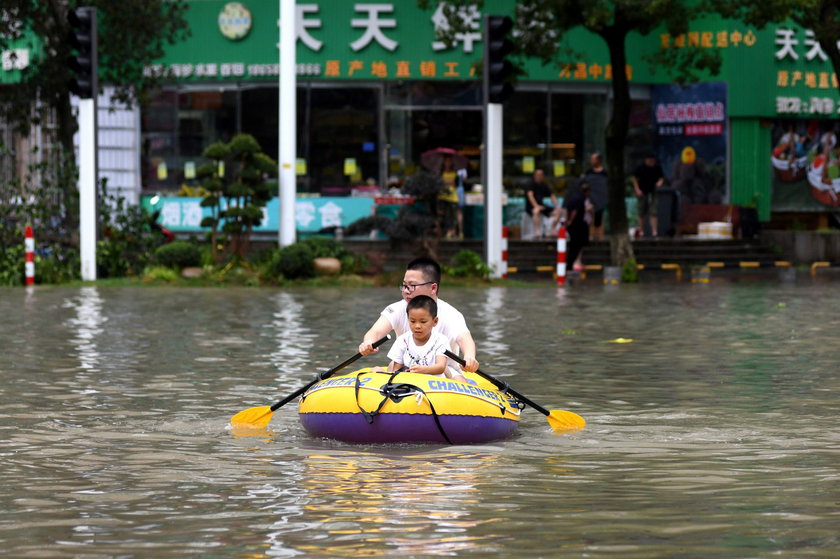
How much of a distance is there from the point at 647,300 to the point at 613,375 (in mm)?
9963

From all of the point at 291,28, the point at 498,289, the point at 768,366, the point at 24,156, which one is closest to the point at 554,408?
the point at 768,366

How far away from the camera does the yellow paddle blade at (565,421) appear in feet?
37.2

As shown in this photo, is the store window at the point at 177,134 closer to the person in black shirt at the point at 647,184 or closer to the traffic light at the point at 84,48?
the person in black shirt at the point at 647,184

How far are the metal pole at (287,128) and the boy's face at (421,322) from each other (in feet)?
56.8

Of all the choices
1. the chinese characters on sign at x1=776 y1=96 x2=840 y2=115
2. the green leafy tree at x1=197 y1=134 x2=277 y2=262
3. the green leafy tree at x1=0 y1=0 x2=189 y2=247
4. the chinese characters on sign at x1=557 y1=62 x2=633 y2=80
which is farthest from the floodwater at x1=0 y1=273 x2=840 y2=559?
the chinese characters on sign at x1=776 y1=96 x2=840 y2=115

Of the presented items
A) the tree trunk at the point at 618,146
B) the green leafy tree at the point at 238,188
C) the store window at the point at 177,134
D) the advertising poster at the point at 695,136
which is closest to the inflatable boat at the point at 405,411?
the green leafy tree at the point at 238,188

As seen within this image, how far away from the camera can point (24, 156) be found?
1550 inches

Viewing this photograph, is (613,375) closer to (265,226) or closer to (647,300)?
(647,300)

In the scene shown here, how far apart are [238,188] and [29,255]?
3.69 metres

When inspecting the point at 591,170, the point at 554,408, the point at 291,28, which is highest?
the point at 291,28

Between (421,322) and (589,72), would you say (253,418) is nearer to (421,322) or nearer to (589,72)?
(421,322)

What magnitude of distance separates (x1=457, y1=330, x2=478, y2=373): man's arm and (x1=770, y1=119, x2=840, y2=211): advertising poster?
29.3 metres

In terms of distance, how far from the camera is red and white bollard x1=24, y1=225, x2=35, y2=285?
89.5ft

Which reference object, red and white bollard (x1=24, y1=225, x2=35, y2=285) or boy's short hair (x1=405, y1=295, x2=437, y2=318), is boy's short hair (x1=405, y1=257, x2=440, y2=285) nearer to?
boy's short hair (x1=405, y1=295, x2=437, y2=318)
